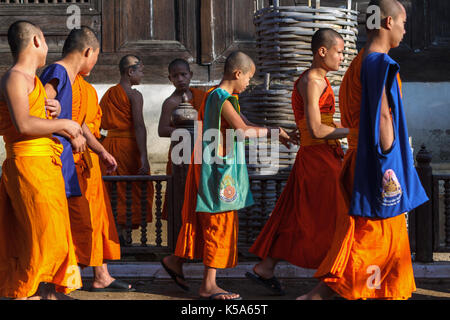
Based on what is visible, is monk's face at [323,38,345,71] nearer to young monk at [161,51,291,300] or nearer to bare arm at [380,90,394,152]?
young monk at [161,51,291,300]

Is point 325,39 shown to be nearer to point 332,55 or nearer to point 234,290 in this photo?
point 332,55

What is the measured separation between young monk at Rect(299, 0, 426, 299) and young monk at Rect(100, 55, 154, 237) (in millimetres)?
2970

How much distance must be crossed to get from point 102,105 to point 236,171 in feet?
8.29

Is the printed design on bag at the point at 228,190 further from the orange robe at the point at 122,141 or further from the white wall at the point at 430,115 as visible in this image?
the white wall at the point at 430,115

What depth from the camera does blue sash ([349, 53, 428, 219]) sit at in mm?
3922

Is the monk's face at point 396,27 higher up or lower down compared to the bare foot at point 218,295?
higher up

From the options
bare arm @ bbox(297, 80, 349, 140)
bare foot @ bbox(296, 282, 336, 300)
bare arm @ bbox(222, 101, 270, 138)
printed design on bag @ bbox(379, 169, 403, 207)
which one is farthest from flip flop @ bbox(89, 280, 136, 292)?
printed design on bag @ bbox(379, 169, 403, 207)

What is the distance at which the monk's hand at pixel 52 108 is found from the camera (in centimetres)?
403

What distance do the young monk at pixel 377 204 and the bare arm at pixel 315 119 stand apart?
1.07ft

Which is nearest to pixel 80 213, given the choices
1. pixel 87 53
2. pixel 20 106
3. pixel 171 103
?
pixel 87 53

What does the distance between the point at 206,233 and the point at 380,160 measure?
1248 millimetres

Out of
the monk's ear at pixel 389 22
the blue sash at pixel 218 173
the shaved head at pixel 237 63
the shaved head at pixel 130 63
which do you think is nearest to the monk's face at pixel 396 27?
the monk's ear at pixel 389 22

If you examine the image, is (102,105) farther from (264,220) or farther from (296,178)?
(296,178)

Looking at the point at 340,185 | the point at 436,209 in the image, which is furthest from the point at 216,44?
the point at 340,185
